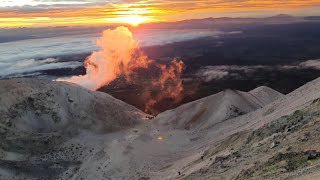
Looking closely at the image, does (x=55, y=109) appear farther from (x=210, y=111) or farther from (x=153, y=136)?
(x=210, y=111)

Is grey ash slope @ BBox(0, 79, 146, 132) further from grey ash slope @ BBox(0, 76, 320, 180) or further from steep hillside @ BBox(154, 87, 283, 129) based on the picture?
steep hillside @ BBox(154, 87, 283, 129)

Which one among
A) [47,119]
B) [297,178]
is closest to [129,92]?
[47,119]

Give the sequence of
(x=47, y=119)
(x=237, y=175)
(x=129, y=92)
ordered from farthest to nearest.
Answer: (x=129, y=92) < (x=47, y=119) < (x=237, y=175)

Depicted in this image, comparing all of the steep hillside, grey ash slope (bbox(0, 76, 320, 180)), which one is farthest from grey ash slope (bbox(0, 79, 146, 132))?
the steep hillside

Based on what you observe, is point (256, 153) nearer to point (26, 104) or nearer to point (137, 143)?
point (137, 143)

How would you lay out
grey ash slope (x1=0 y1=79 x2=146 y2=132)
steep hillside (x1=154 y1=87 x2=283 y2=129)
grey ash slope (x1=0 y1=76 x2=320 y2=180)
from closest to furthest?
grey ash slope (x1=0 y1=76 x2=320 y2=180) < grey ash slope (x1=0 y1=79 x2=146 y2=132) < steep hillside (x1=154 y1=87 x2=283 y2=129)

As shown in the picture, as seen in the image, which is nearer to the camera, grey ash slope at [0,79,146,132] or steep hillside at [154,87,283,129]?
grey ash slope at [0,79,146,132]

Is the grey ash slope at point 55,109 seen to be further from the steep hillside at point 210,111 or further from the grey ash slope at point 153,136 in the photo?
the steep hillside at point 210,111

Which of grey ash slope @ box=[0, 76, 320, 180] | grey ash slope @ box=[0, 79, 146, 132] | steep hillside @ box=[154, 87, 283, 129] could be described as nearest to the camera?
grey ash slope @ box=[0, 76, 320, 180]
